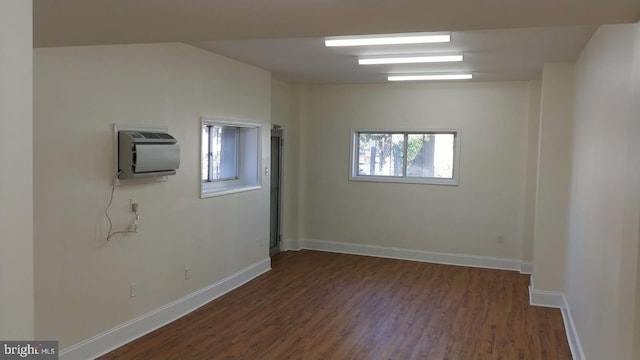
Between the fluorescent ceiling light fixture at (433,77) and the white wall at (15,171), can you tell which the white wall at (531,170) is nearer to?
the fluorescent ceiling light fixture at (433,77)

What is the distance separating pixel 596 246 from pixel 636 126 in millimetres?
1338

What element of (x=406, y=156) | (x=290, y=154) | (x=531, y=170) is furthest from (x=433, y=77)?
(x=290, y=154)

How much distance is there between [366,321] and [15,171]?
4011 mm

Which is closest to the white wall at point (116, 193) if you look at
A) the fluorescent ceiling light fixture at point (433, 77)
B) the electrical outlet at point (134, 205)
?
the electrical outlet at point (134, 205)

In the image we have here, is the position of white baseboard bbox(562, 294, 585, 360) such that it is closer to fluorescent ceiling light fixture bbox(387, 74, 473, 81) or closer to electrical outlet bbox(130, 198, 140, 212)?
fluorescent ceiling light fixture bbox(387, 74, 473, 81)

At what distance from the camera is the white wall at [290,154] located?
788 cm

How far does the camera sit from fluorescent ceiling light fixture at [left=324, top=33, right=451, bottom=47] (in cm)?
407

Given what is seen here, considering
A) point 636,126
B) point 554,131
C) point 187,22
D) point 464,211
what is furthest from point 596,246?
point 464,211

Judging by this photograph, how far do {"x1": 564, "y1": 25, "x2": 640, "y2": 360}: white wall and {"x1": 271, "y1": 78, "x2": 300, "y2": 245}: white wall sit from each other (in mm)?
4395

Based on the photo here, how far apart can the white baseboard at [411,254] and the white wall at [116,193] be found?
2564 millimetres

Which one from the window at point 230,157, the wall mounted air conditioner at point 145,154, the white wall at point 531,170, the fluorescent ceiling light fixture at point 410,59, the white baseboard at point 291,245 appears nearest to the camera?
the wall mounted air conditioner at point 145,154

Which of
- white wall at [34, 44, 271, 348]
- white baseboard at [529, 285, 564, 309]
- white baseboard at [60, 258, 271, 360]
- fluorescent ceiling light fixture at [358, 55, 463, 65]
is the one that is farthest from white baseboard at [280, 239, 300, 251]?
white baseboard at [529, 285, 564, 309]

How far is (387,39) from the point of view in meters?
4.22

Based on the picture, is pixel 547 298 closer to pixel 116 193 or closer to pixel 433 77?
pixel 433 77
